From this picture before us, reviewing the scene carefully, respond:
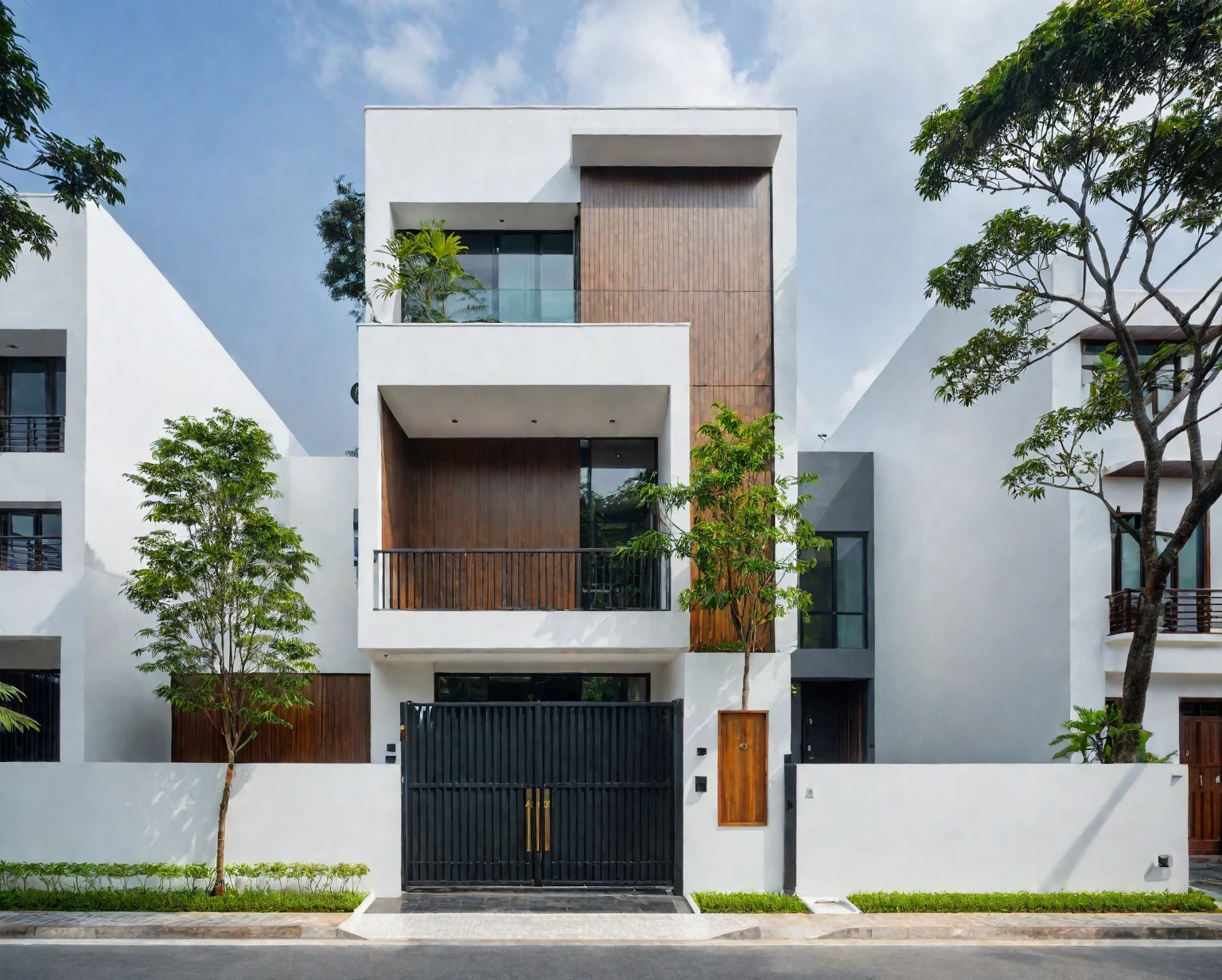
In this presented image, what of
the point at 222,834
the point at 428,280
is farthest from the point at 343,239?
the point at 222,834

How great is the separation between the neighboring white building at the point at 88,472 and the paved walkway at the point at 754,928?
4.71 metres

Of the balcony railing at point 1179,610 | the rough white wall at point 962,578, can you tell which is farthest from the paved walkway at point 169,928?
the balcony railing at point 1179,610

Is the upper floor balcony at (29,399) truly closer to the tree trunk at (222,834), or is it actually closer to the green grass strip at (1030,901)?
the tree trunk at (222,834)

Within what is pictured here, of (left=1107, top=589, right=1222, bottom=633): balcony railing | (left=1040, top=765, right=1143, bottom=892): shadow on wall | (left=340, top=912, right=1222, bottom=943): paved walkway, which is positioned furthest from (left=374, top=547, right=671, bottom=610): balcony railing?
(left=1107, top=589, right=1222, bottom=633): balcony railing

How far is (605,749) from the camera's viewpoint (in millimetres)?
9719

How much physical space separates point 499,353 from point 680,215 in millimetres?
3286

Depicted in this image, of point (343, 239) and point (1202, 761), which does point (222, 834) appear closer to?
point (1202, 761)

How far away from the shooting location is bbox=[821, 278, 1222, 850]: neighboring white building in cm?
1185

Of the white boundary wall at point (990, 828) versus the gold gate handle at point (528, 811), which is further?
the gold gate handle at point (528, 811)

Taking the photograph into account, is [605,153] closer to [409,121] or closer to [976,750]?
[409,121]

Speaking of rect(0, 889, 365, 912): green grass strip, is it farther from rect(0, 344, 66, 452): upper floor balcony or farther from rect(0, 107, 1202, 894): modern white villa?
rect(0, 344, 66, 452): upper floor balcony

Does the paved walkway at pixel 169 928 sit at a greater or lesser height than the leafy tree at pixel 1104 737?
lesser

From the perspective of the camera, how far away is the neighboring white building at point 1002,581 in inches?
467

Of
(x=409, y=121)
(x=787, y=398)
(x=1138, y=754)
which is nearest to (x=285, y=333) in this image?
(x=409, y=121)
